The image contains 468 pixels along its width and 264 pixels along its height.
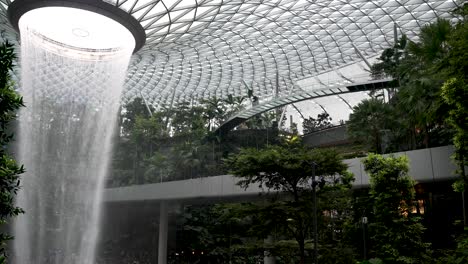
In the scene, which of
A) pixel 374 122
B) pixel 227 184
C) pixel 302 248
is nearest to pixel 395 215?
pixel 302 248

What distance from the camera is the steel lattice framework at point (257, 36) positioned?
35.1 m

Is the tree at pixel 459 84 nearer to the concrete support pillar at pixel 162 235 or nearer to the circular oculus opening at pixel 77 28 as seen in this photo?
the circular oculus opening at pixel 77 28

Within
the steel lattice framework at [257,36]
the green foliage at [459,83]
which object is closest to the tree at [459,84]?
the green foliage at [459,83]

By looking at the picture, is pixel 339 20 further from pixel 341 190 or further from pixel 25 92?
pixel 25 92

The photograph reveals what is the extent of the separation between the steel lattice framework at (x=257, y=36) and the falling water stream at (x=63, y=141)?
3872 mm

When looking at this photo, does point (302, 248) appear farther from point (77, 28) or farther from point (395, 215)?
point (77, 28)

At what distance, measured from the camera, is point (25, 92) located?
39.4 metres

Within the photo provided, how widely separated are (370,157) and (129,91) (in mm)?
54068

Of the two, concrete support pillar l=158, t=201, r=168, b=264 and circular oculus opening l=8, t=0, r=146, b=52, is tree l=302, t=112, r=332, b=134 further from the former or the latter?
circular oculus opening l=8, t=0, r=146, b=52

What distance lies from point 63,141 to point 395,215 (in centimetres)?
3311

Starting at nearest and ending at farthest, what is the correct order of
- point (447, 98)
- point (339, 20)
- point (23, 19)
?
point (447, 98), point (23, 19), point (339, 20)

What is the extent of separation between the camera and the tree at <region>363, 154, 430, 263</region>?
796 inches

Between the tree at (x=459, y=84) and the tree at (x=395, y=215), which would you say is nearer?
the tree at (x=459, y=84)

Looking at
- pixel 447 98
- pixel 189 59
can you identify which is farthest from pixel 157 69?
pixel 447 98
